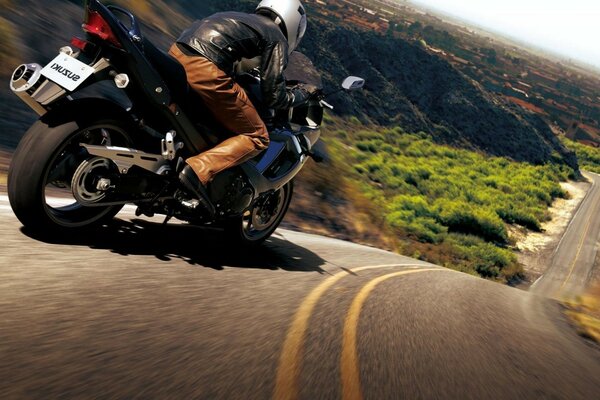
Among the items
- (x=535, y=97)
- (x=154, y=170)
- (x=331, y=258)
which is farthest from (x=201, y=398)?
(x=535, y=97)

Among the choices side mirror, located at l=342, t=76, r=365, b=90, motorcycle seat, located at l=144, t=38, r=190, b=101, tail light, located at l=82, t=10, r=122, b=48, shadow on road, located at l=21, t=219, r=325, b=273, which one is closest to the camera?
tail light, located at l=82, t=10, r=122, b=48

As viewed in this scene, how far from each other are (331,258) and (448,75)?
194ft

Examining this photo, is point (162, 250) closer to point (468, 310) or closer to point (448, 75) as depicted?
point (468, 310)

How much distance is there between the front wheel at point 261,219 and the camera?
19.9 feet

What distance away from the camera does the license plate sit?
11.9 ft

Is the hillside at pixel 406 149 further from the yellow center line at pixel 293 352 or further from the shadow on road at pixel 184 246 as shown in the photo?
the yellow center line at pixel 293 352

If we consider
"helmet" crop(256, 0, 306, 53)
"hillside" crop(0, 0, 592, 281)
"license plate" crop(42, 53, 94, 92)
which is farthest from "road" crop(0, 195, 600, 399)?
"hillside" crop(0, 0, 592, 281)

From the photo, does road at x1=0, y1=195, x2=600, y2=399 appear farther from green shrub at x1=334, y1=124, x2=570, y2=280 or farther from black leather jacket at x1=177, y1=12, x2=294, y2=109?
green shrub at x1=334, y1=124, x2=570, y2=280

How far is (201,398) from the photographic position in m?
2.55

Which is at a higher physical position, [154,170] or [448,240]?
[154,170]

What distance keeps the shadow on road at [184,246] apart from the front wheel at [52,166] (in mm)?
156

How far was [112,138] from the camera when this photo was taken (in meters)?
4.22

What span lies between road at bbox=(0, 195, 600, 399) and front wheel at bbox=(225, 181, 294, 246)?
203 mm

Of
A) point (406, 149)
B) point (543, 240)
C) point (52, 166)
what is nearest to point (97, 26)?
point (52, 166)
